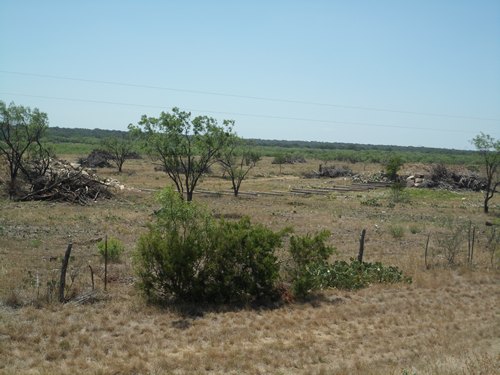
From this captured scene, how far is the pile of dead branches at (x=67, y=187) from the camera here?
1243 inches

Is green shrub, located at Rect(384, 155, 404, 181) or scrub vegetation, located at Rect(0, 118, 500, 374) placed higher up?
green shrub, located at Rect(384, 155, 404, 181)

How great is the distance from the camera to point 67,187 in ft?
107

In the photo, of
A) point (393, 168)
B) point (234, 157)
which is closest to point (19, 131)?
point (234, 157)

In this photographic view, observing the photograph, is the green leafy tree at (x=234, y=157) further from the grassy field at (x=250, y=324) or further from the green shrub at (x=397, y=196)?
the grassy field at (x=250, y=324)

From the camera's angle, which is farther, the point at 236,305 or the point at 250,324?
the point at 236,305

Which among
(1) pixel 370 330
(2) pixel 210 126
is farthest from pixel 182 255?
(2) pixel 210 126

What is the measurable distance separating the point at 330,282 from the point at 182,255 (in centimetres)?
491

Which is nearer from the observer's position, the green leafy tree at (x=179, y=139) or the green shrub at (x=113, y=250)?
the green shrub at (x=113, y=250)

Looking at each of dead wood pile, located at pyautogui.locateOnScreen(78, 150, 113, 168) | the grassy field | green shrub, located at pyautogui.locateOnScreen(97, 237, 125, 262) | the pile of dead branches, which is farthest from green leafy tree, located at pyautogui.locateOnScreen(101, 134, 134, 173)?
green shrub, located at pyautogui.locateOnScreen(97, 237, 125, 262)

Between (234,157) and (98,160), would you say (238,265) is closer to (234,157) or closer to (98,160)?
(234,157)

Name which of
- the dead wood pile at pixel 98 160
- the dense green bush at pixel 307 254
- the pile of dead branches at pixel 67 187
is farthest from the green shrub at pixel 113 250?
the dead wood pile at pixel 98 160

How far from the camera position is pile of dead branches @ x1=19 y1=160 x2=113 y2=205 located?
31578mm

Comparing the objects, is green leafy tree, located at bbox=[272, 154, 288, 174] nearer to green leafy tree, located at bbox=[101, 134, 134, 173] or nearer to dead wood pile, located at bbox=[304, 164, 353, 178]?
dead wood pile, located at bbox=[304, 164, 353, 178]

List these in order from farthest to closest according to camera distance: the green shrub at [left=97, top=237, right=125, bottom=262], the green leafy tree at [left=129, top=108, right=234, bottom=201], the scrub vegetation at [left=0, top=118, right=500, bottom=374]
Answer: the green leafy tree at [left=129, top=108, right=234, bottom=201] < the green shrub at [left=97, top=237, right=125, bottom=262] < the scrub vegetation at [left=0, top=118, right=500, bottom=374]
